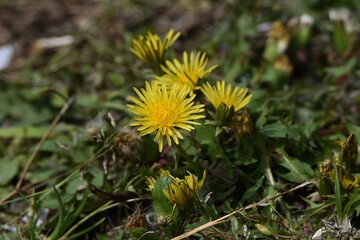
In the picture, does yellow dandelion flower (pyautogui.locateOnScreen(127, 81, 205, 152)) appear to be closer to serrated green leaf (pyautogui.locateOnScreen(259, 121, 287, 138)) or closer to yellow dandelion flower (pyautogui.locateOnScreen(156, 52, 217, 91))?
yellow dandelion flower (pyautogui.locateOnScreen(156, 52, 217, 91))

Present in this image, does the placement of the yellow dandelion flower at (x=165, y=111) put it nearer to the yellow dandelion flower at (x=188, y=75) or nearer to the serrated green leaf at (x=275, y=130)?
the yellow dandelion flower at (x=188, y=75)

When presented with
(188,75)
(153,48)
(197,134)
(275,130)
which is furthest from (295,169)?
Result: (153,48)

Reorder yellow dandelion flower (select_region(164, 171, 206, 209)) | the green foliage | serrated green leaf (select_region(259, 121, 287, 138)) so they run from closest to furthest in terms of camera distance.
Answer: yellow dandelion flower (select_region(164, 171, 206, 209))
the green foliage
serrated green leaf (select_region(259, 121, 287, 138))

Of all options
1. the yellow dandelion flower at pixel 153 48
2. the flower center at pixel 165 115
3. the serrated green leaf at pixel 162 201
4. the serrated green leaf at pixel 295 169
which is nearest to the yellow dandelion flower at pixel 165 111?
the flower center at pixel 165 115

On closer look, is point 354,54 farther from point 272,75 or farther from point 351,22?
point 272,75

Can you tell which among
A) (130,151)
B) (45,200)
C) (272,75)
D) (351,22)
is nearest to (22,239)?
(45,200)

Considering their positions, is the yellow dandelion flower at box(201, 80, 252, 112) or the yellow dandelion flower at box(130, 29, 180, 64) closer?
the yellow dandelion flower at box(201, 80, 252, 112)

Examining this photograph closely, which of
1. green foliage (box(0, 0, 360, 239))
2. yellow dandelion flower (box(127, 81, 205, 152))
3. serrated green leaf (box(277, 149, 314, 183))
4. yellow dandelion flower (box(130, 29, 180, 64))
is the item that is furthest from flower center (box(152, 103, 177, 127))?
serrated green leaf (box(277, 149, 314, 183))
